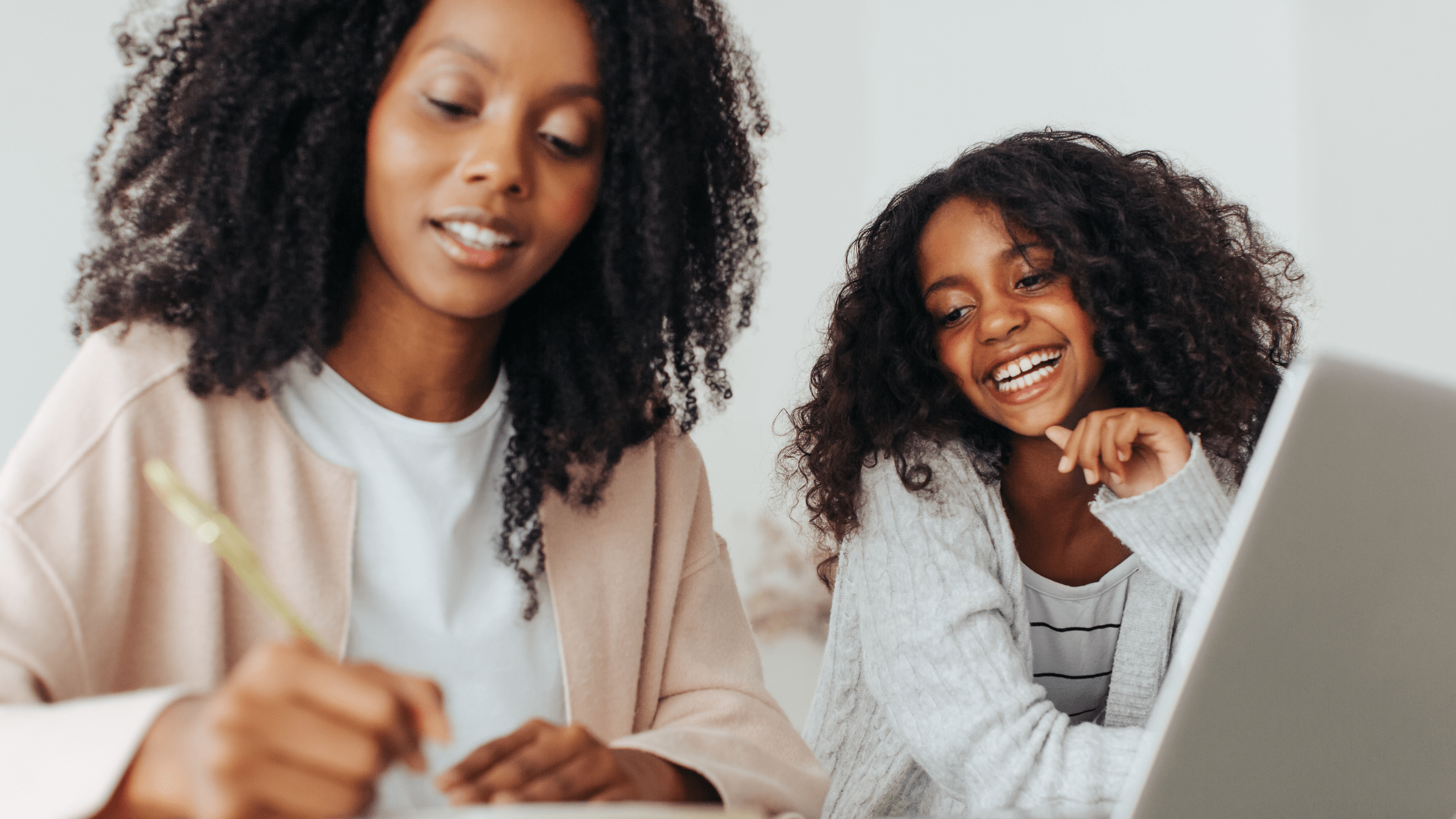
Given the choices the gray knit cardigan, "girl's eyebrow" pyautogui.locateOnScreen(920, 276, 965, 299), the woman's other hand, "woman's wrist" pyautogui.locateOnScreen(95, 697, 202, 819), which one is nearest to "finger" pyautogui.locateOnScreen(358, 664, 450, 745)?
the woman's other hand

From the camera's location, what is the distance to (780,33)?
2730 mm

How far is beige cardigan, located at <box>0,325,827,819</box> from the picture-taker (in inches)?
24.7

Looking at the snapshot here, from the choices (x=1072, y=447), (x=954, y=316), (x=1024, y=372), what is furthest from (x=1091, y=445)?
(x=954, y=316)

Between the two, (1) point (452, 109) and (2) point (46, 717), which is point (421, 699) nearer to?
(2) point (46, 717)

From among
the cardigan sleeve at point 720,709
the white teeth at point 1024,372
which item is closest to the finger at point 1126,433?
the white teeth at point 1024,372

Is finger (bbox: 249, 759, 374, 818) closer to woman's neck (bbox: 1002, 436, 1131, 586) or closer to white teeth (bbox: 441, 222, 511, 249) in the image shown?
white teeth (bbox: 441, 222, 511, 249)

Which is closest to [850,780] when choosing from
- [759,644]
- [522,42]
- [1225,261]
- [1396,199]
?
[1225,261]

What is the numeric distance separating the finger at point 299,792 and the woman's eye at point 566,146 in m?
0.52

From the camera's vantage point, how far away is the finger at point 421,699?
43cm

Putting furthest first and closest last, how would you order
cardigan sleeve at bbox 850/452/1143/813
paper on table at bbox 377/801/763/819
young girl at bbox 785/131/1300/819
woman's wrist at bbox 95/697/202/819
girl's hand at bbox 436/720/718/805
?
young girl at bbox 785/131/1300/819
cardigan sleeve at bbox 850/452/1143/813
girl's hand at bbox 436/720/718/805
woman's wrist at bbox 95/697/202/819
paper on table at bbox 377/801/763/819

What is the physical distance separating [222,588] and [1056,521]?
1.00 m

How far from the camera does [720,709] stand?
91 cm

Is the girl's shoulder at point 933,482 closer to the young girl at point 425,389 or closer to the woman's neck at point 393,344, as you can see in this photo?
the young girl at point 425,389

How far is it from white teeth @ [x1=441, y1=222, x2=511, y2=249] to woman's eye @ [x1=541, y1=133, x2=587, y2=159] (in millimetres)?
81
